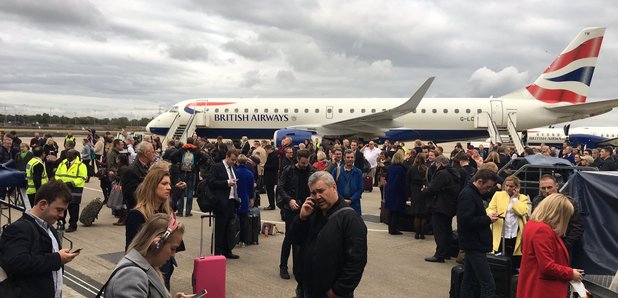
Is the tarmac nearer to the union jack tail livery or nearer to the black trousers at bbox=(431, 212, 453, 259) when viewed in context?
the black trousers at bbox=(431, 212, 453, 259)

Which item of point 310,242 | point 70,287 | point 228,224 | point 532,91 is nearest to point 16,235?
point 310,242

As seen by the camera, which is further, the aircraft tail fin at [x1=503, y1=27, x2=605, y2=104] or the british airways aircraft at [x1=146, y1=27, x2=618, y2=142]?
the british airways aircraft at [x1=146, y1=27, x2=618, y2=142]

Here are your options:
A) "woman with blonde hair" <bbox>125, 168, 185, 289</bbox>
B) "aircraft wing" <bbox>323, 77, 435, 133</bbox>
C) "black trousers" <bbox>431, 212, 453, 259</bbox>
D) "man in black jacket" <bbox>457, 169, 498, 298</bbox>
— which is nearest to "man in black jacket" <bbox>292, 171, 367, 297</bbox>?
"woman with blonde hair" <bbox>125, 168, 185, 289</bbox>

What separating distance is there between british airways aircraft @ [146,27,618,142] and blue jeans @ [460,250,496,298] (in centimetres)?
1793

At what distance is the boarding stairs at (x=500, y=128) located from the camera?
74.9 ft

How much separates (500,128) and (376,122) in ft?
22.4

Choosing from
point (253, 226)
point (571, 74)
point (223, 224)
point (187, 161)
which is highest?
point (571, 74)

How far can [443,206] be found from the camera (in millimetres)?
6699

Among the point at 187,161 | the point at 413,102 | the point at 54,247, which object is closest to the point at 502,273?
the point at 54,247

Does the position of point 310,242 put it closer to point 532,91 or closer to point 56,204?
point 56,204

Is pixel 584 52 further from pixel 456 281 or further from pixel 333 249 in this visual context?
pixel 333 249

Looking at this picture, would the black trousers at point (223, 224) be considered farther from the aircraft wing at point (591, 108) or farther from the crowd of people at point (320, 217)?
the aircraft wing at point (591, 108)

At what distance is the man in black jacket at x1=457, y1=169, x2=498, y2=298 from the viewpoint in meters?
4.47

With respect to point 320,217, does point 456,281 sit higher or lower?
lower
